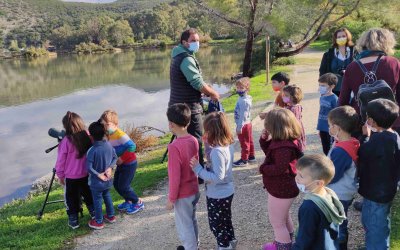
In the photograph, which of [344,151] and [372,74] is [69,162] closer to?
[344,151]

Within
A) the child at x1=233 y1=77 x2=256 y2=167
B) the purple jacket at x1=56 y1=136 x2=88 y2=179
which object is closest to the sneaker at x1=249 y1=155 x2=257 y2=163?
the child at x1=233 y1=77 x2=256 y2=167

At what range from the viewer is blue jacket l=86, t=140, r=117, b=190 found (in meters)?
4.06

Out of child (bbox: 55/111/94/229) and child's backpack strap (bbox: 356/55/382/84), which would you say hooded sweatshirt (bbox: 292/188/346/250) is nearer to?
child's backpack strap (bbox: 356/55/382/84)

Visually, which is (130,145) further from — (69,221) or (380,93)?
(380,93)

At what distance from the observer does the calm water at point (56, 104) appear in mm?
10219

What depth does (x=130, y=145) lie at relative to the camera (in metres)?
A: 4.45

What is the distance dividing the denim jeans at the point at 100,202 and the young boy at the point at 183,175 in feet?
3.88

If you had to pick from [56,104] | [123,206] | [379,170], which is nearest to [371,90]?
[379,170]

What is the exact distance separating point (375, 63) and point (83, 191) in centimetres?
328

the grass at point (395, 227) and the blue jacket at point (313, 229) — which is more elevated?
the blue jacket at point (313, 229)

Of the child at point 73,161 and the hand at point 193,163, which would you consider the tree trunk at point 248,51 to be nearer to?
the child at point 73,161

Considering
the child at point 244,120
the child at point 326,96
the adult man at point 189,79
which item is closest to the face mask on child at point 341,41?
the child at point 326,96

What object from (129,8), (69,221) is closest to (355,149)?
(69,221)

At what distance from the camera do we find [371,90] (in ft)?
10.4
